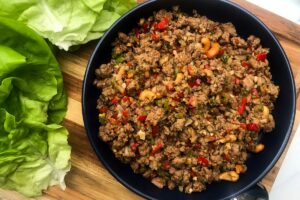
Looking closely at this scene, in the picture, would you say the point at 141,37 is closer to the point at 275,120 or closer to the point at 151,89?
the point at 151,89

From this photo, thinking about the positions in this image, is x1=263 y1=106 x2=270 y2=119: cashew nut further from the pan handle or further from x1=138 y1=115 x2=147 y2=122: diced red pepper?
x1=138 y1=115 x2=147 y2=122: diced red pepper

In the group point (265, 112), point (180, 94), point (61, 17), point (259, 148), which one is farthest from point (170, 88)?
point (61, 17)

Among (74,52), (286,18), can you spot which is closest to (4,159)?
(74,52)

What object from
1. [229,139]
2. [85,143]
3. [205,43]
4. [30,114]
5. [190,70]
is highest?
[205,43]

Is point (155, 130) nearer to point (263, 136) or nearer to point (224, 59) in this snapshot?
point (224, 59)

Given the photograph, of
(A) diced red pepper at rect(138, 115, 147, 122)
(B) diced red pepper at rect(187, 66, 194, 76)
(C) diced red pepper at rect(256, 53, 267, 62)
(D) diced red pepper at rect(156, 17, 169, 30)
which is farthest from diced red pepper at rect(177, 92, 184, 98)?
(C) diced red pepper at rect(256, 53, 267, 62)

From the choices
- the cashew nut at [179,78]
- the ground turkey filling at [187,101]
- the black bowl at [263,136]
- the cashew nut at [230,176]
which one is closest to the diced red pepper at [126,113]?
the ground turkey filling at [187,101]

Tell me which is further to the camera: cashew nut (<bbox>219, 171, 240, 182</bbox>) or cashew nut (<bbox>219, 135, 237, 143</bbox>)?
cashew nut (<bbox>219, 171, 240, 182</bbox>)
